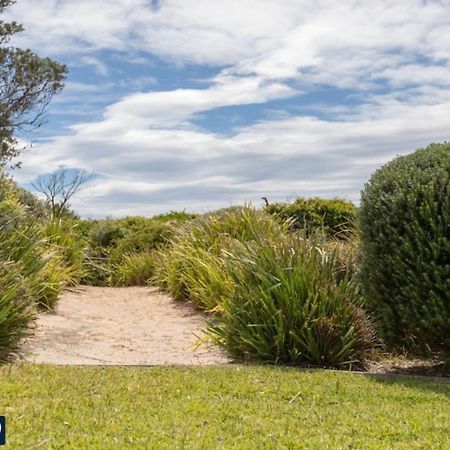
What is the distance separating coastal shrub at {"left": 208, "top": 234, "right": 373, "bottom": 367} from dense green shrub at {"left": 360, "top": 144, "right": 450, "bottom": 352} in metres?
0.39

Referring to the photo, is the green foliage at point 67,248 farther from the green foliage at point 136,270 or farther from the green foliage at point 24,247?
the green foliage at point 24,247

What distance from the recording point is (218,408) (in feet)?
19.4

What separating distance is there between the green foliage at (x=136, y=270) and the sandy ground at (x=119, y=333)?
2.90 meters

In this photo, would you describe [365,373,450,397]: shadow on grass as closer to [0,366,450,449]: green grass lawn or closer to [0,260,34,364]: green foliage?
[0,366,450,449]: green grass lawn

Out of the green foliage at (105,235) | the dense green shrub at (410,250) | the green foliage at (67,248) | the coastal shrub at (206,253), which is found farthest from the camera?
the green foliage at (105,235)

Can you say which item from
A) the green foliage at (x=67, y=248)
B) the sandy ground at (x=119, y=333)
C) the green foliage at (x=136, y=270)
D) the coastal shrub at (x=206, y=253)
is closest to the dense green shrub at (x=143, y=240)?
the green foliage at (x=136, y=270)

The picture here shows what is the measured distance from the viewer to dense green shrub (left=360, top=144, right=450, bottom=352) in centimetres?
762

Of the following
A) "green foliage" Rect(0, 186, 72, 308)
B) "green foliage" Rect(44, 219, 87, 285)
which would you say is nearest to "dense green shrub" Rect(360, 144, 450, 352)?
"green foliage" Rect(0, 186, 72, 308)

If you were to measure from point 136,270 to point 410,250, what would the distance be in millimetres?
12005

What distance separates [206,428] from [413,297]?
10.9 ft

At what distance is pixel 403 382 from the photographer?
7.41 metres

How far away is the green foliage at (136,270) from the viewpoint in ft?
61.1

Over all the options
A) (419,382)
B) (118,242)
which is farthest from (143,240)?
(419,382)

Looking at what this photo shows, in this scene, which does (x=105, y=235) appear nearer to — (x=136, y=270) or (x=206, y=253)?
(x=136, y=270)
